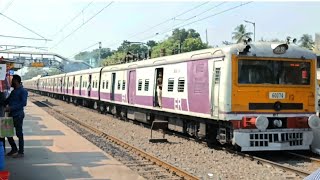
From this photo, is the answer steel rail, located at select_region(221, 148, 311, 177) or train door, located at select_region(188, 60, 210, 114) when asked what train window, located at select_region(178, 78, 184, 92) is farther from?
steel rail, located at select_region(221, 148, 311, 177)

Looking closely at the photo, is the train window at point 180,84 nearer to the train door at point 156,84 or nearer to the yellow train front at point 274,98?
the train door at point 156,84

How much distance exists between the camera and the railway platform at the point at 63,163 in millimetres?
8438

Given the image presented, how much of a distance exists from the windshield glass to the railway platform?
3.93 meters

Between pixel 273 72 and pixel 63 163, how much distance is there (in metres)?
5.74

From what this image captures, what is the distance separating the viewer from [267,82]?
38.4 ft

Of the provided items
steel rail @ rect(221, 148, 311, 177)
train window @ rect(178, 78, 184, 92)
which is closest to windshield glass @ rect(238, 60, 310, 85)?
steel rail @ rect(221, 148, 311, 177)

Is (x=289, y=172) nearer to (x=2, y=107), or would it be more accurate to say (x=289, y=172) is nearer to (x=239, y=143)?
(x=239, y=143)

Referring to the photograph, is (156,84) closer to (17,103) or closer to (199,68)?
(199,68)

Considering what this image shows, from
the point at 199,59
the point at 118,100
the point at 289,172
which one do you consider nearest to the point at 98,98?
the point at 118,100

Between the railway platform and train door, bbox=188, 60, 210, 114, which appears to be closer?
the railway platform

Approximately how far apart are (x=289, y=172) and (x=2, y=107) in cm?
594

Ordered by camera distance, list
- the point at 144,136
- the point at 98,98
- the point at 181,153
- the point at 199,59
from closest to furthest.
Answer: the point at 181,153 < the point at 199,59 < the point at 144,136 < the point at 98,98

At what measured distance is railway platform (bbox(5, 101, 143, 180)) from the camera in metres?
8.44

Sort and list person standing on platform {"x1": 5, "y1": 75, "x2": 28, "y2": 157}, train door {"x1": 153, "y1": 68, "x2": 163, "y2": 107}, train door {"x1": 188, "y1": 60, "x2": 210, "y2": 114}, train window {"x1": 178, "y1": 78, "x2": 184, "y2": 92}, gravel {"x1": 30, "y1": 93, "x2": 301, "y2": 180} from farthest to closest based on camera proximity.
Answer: train door {"x1": 153, "y1": 68, "x2": 163, "y2": 107} → train window {"x1": 178, "y1": 78, "x2": 184, "y2": 92} → train door {"x1": 188, "y1": 60, "x2": 210, "y2": 114} → person standing on platform {"x1": 5, "y1": 75, "x2": 28, "y2": 157} → gravel {"x1": 30, "y1": 93, "x2": 301, "y2": 180}
